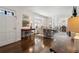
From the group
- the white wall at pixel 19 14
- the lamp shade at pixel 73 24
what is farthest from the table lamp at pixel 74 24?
the white wall at pixel 19 14

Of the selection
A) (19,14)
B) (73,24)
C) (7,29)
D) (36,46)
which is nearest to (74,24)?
(73,24)

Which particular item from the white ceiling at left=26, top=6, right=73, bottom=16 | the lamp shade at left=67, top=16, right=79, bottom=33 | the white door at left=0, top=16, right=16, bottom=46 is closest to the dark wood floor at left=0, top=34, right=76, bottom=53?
the white door at left=0, top=16, right=16, bottom=46

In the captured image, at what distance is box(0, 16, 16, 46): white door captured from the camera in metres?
2.65

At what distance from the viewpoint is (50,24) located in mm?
2723

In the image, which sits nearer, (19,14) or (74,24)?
(74,24)

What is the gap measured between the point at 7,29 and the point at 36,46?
2.26 ft

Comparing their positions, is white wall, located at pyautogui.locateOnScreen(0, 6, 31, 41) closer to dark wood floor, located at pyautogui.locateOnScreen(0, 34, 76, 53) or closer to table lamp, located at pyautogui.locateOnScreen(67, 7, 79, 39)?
dark wood floor, located at pyautogui.locateOnScreen(0, 34, 76, 53)

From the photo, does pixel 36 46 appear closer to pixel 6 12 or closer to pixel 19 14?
pixel 19 14

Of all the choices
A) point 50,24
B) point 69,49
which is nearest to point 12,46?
point 50,24

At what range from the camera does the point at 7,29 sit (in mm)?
2670

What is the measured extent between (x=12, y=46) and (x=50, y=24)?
902 mm

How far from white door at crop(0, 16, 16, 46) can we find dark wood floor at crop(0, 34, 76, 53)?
0.43 feet
